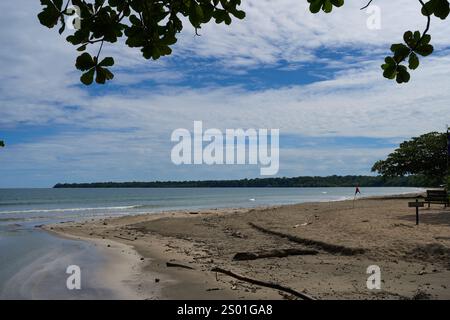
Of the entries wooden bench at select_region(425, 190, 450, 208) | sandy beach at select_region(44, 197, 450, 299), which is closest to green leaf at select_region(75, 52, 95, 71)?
sandy beach at select_region(44, 197, 450, 299)

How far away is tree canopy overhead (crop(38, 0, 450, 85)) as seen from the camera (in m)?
2.18

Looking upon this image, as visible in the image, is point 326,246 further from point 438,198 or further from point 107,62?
point 107,62

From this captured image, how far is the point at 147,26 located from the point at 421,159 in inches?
1312

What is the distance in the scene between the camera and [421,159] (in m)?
32.4

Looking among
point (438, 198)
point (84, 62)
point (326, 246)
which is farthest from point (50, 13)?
point (438, 198)

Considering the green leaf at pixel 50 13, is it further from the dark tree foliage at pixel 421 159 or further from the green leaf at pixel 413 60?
the dark tree foliage at pixel 421 159

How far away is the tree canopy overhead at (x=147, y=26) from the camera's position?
2178 millimetres

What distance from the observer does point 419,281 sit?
7750mm

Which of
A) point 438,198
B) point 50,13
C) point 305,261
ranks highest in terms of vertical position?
point 50,13

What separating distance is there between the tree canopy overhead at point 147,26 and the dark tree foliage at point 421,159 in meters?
32.0

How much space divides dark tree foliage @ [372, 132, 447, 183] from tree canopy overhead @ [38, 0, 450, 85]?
105 ft

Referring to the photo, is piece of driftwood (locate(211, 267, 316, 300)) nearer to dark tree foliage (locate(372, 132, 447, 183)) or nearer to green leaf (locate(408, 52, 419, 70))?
green leaf (locate(408, 52, 419, 70))

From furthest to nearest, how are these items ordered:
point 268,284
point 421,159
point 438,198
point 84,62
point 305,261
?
point 421,159 < point 438,198 < point 305,261 < point 268,284 < point 84,62
